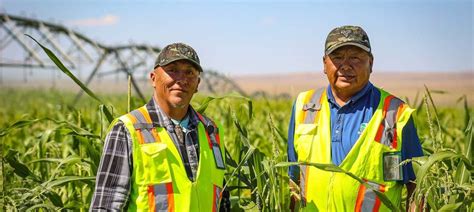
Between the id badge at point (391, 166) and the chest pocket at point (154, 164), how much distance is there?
89 cm

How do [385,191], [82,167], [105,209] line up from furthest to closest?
1. [82,167]
2. [385,191]
3. [105,209]

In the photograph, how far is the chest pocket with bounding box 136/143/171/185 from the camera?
224 cm

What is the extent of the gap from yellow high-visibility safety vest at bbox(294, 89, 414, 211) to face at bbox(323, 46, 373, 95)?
0.15 m

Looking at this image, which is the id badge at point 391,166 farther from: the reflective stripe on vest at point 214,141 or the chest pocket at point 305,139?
the reflective stripe on vest at point 214,141

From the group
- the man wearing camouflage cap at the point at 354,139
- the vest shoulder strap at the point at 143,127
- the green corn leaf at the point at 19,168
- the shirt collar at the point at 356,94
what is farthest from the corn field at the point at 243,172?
the vest shoulder strap at the point at 143,127

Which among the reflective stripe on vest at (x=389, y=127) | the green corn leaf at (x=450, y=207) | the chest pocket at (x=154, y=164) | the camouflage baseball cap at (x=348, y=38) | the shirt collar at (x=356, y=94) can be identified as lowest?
the green corn leaf at (x=450, y=207)

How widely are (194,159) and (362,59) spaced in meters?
0.81

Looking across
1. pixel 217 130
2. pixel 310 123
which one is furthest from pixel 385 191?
pixel 217 130

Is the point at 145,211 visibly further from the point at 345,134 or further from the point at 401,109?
the point at 401,109

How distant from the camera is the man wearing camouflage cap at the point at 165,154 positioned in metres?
2.22

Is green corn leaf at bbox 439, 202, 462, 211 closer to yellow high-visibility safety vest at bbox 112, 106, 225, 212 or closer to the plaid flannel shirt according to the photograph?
yellow high-visibility safety vest at bbox 112, 106, 225, 212

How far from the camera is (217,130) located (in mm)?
2537

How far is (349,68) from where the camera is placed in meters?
2.51

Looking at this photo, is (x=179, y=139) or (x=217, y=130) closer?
(x=179, y=139)
